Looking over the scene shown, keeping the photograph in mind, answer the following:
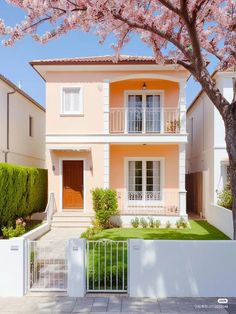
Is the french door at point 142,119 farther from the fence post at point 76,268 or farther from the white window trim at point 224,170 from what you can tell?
the fence post at point 76,268

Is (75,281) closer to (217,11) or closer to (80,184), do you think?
(217,11)

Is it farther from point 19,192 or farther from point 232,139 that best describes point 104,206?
point 232,139

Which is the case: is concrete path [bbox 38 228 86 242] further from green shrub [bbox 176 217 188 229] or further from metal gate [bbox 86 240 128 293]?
metal gate [bbox 86 240 128 293]

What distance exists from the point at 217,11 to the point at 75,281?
8.10m

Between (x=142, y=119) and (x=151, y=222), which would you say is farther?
(x=142, y=119)

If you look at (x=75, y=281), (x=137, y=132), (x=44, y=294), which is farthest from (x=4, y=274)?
(x=137, y=132)

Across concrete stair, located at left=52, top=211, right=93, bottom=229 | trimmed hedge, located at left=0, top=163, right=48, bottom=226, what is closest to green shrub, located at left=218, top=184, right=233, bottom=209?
concrete stair, located at left=52, top=211, right=93, bottom=229

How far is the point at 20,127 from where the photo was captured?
69.0 ft

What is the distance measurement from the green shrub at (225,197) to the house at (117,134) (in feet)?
5.76

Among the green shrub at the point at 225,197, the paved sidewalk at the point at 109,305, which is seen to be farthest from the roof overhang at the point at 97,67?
the paved sidewalk at the point at 109,305

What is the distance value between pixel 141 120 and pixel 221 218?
664 cm

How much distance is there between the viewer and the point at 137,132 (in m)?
18.7

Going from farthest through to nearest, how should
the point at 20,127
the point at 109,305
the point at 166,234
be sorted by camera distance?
1. the point at 20,127
2. the point at 166,234
3. the point at 109,305

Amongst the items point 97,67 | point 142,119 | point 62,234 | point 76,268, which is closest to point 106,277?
point 76,268
